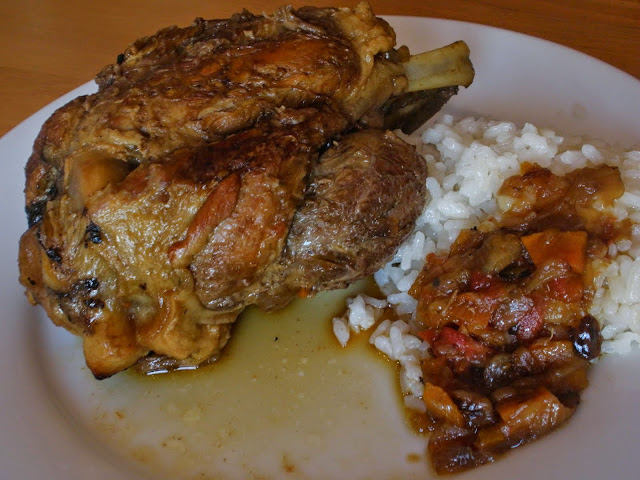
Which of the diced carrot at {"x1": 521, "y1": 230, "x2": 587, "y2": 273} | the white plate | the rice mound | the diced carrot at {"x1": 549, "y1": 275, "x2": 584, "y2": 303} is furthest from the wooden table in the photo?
the diced carrot at {"x1": 549, "y1": 275, "x2": 584, "y2": 303}

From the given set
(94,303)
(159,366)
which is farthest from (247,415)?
(94,303)

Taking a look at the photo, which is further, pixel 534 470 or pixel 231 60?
pixel 231 60

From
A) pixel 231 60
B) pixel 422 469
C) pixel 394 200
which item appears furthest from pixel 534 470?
pixel 231 60

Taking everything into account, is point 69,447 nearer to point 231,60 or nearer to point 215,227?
point 215,227

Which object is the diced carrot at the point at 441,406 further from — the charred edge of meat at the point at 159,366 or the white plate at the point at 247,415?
the charred edge of meat at the point at 159,366

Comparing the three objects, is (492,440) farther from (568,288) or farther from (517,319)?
(568,288)

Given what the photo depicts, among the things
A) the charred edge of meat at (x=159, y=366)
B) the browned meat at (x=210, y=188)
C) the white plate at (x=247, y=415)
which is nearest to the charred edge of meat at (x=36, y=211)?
the browned meat at (x=210, y=188)
